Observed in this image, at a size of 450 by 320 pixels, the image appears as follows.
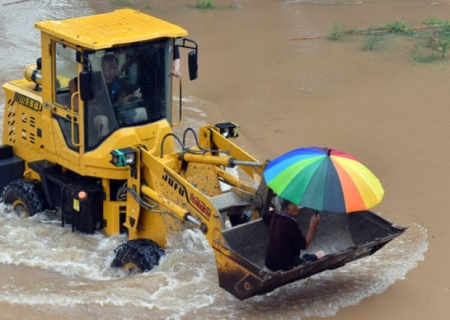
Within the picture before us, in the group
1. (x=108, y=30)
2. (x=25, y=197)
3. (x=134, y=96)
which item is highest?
(x=108, y=30)

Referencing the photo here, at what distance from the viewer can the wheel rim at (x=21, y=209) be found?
33.1 ft

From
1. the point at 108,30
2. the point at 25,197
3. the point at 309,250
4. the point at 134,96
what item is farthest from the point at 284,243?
the point at 25,197

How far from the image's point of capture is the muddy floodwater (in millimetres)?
8406

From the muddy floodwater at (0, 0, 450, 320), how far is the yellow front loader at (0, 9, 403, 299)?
1.12 ft

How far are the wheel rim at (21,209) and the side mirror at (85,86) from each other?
1958 millimetres

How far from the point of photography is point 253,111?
14.1m

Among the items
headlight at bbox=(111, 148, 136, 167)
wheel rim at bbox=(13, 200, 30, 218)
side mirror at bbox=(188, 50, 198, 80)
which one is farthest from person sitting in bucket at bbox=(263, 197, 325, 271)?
wheel rim at bbox=(13, 200, 30, 218)

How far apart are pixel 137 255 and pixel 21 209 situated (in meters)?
2.06

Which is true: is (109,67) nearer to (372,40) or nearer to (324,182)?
(324,182)

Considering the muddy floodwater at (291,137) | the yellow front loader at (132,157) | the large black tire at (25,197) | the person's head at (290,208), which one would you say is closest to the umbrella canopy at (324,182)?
the person's head at (290,208)

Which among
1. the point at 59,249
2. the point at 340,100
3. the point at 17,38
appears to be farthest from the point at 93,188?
the point at 17,38

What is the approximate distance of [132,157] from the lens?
8.80 meters

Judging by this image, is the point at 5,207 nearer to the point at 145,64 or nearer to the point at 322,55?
the point at 145,64

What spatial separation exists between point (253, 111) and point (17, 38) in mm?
6395
